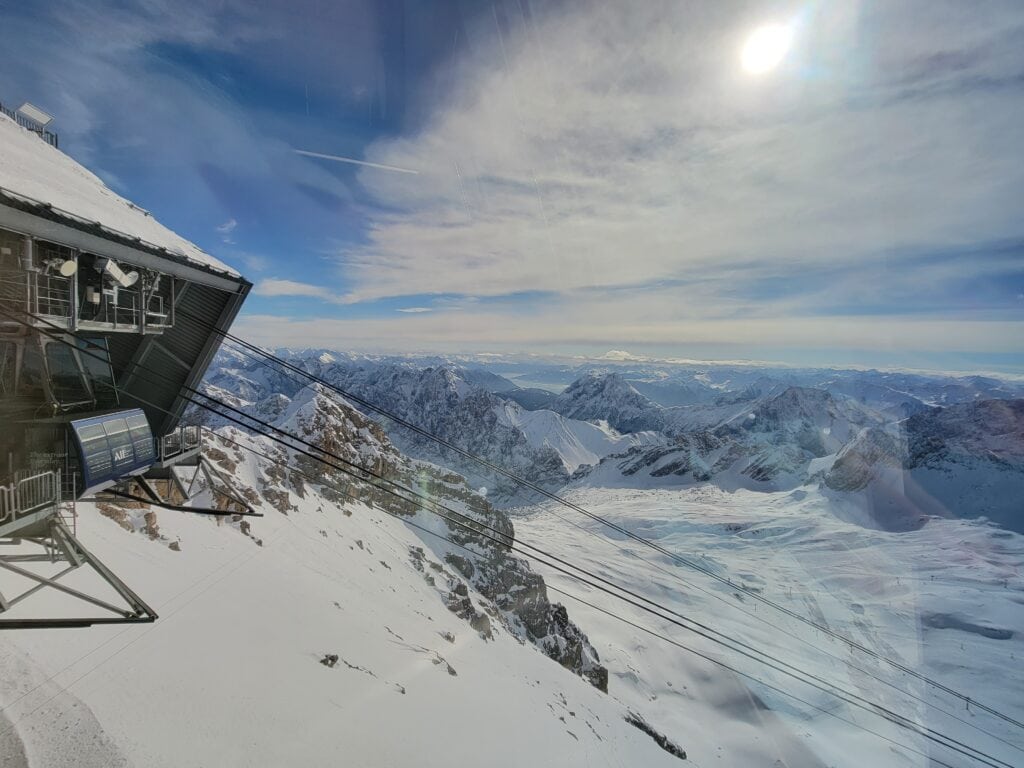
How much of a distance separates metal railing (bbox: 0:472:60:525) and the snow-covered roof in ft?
16.2

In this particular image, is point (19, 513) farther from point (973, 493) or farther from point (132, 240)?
point (973, 493)

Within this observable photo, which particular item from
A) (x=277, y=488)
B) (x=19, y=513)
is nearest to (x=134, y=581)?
(x=19, y=513)

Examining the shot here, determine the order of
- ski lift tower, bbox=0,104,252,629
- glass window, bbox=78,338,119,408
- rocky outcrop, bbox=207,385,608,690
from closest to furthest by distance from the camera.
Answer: ski lift tower, bbox=0,104,252,629 < glass window, bbox=78,338,119,408 < rocky outcrop, bbox=207,385,608,690

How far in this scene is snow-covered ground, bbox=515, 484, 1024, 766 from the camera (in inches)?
2864

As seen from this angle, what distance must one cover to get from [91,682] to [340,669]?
39.2ft

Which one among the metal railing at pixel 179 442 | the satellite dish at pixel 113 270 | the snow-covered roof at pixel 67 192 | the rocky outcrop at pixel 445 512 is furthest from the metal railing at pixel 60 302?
the rocky outcrop at pixel 445 512

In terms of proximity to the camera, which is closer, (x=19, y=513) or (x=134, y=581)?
(x=19, y=513)

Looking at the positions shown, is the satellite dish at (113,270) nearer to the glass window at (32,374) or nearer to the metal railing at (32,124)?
the glass window at (32,374)

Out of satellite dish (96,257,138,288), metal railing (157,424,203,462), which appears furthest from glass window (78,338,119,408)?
satellite dish (96,257,138,288)

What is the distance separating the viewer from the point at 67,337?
35.7 ft

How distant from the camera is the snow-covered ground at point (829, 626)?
72750mm

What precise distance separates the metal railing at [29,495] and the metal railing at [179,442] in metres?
4.30

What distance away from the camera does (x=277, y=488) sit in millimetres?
64000

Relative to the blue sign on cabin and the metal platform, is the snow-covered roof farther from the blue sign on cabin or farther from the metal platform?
the metal platform
